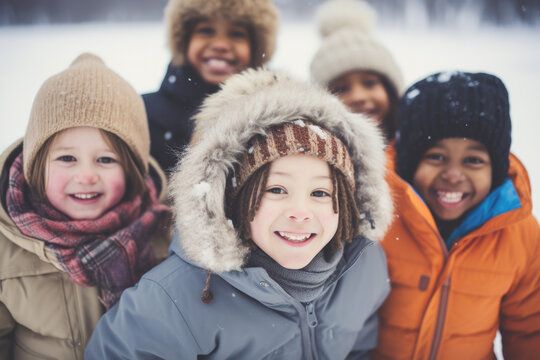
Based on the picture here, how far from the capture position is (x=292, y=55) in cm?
461

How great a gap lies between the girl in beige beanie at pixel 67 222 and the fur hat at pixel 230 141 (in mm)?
383

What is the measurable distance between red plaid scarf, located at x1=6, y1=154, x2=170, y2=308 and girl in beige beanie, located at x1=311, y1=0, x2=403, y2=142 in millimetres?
1716

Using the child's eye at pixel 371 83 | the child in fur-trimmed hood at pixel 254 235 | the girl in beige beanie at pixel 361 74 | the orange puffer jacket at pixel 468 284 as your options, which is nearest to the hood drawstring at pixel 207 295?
the child in fur-trimmed hood at pixel 254 235

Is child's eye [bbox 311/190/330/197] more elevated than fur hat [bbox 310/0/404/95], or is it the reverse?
fur hat [bbox 310/0/404/95]

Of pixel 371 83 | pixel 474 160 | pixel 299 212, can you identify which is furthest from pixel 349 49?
pixel 299 212

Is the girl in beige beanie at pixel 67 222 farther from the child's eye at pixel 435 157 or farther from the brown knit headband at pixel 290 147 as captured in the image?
the child's eye at pixel 435 157

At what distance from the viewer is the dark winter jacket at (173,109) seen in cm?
220

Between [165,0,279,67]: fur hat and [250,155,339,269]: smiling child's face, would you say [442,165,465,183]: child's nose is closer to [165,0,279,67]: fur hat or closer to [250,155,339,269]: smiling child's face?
[250,155,339,269]: smiling child's face

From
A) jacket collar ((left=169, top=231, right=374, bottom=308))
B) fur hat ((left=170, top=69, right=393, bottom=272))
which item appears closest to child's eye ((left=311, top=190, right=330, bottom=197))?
fur hat ((left=170, top=69, right=393, bottom=272))

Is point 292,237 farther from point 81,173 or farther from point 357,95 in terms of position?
point 357,95

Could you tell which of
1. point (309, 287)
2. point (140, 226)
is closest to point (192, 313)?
point (309, 287)

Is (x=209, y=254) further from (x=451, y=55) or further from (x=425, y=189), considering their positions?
(x=451, y=55)

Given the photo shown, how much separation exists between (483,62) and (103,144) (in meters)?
4.81

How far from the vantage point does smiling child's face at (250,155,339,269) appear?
42.3 inches
